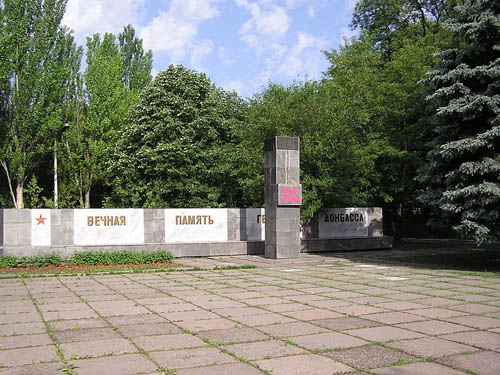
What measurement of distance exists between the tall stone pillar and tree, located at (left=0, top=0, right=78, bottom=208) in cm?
1645

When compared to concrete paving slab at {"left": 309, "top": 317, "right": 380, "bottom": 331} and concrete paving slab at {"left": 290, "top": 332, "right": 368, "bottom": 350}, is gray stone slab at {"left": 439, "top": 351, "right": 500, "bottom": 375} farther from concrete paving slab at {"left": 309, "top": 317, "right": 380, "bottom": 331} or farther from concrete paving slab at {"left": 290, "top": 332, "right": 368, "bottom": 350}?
concrete paving slab at {"left": 309, "top": 317, "right": 380, "bottom": 331}

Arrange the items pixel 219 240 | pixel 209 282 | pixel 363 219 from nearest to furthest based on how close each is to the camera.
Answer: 1. pixel 209 282
2. pixel 219 240
3. pixel 363 219

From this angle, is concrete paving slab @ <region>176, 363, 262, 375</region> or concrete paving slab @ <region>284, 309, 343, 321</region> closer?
concrete paving slab @ <region>176, 363, 262, 375</region>

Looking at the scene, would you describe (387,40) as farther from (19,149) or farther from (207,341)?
(207,341)

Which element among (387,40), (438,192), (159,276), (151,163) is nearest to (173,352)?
(159,276)

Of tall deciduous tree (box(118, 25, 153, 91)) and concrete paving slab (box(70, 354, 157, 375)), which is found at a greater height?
tall deciduous tree (box(118, 25, 153, 91))

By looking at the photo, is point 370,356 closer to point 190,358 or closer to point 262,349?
point 262,349

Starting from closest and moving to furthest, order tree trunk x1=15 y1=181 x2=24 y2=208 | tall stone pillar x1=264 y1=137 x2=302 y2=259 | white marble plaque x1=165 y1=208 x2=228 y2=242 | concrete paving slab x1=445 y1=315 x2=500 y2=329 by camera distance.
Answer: concrete paving slab x1=445 y1=315 x2=500 y2=329, tall stone pillar x1=264 y1=137 x2=302 y2=259, white marble plaque x1=165 y1=208 x2=228 y2=242, tree trunk x1=15 y1=181 x2=24 y2=208

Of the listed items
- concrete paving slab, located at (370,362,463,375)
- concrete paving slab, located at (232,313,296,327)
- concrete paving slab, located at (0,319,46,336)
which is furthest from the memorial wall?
concrete paving slab, located at (370,362,463,375)

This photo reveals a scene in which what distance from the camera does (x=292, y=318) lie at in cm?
800

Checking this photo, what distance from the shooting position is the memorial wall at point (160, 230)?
57.5 feet

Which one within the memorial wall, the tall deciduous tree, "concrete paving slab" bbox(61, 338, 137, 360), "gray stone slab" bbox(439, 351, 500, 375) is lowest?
"gray stone slab" bbox(439, 351, 500, 375)

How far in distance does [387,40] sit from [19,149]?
80.3 feet

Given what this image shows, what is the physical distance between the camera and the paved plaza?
5582 millimetres
